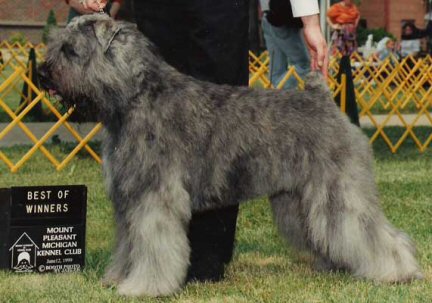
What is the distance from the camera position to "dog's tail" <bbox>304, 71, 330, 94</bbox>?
4.52 m

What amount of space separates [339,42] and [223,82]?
1506cm

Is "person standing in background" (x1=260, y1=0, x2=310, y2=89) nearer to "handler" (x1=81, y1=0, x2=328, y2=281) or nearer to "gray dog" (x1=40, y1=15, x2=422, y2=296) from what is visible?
"handler" (x1=81, y1=0, x2=328, y2=281)

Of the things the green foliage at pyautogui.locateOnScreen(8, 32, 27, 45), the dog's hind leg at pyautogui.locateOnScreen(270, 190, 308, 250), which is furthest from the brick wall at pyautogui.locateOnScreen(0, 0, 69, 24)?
the dog's hind leg at pyautogui.locateOnScreen(270, 190, 308, 250)

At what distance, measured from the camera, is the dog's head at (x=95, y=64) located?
395 cm

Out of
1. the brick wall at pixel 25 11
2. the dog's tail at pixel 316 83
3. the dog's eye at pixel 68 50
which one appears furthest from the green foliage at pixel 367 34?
the dog's eye at pixel 68 50

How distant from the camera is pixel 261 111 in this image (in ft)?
14.2

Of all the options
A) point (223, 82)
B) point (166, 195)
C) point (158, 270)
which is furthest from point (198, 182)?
point (223, 82)

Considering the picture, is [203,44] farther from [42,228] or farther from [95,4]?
[42,228]

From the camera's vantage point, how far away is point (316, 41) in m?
4.56

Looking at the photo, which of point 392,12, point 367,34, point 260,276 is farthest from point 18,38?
point 260,276

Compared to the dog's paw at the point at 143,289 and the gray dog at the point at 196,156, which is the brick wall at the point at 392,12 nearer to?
the gray dog at the point at 196,156

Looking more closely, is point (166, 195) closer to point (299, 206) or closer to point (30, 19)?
point (299, 206)

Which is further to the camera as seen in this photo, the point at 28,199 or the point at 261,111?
the point at 28,199

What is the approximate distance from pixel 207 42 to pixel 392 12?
37.1 meters
